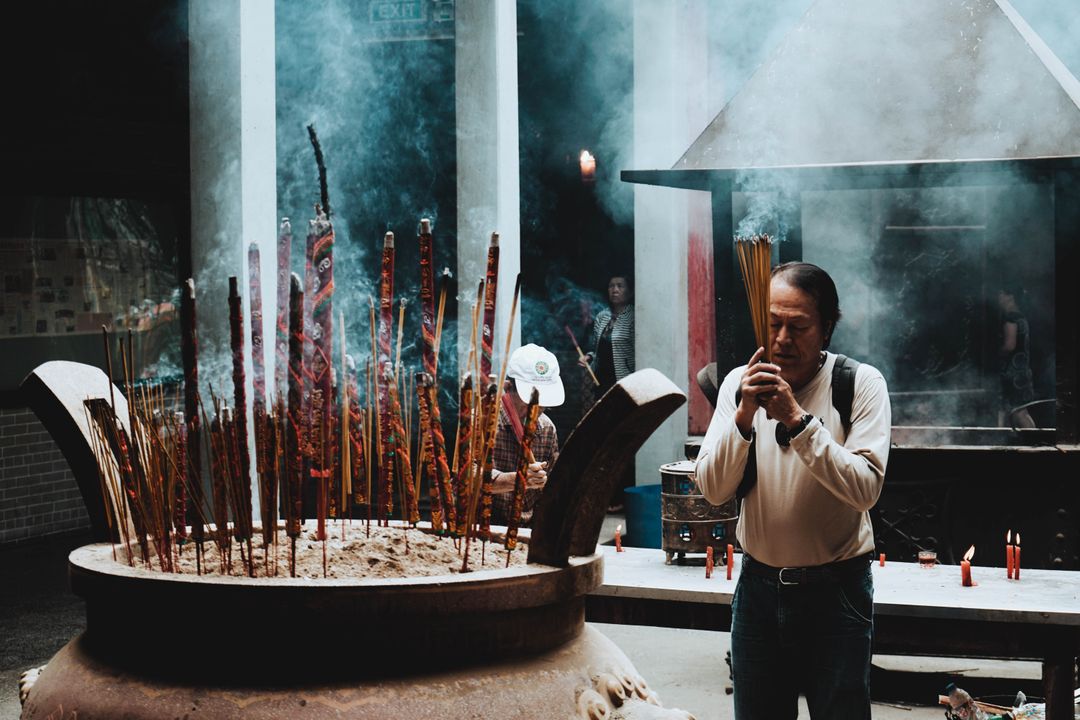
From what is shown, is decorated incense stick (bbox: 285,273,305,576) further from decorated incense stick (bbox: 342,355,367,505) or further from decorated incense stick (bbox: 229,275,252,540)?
decorated incense stick (bbox: 342,355,367,505)

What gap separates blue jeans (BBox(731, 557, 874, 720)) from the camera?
9.76 ft

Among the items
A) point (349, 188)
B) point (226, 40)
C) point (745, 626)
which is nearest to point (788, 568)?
point (745, 626)

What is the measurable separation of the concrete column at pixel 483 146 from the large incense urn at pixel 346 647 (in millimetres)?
5691

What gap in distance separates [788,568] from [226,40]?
439cm

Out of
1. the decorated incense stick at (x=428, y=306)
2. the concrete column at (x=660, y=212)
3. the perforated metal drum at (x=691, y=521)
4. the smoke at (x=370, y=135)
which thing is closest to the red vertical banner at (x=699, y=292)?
the concrete column at (x=660, y=212)

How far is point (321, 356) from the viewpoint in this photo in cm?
277

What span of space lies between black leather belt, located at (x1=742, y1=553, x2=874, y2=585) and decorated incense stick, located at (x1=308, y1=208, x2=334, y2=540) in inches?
44.8

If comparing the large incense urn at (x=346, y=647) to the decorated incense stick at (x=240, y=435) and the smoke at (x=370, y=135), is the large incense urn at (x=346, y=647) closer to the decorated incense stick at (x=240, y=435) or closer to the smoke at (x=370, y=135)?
the decorated incense stick at (x=240, y=435)

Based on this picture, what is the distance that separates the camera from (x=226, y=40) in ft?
20.1

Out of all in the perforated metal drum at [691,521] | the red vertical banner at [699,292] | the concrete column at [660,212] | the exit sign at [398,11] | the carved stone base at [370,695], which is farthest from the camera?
the exit sign at [398,11]

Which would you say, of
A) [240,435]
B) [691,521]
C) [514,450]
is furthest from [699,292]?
[240,435]

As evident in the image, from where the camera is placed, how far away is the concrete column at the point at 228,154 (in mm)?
6109

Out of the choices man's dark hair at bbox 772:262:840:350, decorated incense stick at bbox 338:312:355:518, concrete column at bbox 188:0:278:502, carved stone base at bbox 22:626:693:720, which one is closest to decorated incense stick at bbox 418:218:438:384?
decorated incense stick at bbox 338:312:355:518

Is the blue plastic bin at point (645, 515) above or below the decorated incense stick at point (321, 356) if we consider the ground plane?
below
